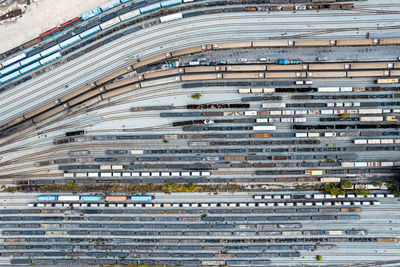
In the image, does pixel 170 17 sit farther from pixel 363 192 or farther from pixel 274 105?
pixel 363 192

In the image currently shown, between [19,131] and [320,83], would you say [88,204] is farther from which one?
[320,83]

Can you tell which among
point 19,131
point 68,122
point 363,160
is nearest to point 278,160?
point 363,160

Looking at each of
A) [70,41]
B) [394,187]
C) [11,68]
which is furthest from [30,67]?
[394,187]

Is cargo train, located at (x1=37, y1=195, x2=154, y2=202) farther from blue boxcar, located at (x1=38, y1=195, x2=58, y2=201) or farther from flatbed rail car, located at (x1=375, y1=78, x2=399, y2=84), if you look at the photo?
flatbed rail car, located at (x1=375, y1=78, x2=399, y2=84)

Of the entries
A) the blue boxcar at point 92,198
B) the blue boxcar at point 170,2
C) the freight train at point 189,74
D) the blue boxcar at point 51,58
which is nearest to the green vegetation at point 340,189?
the freight train at point 189,74

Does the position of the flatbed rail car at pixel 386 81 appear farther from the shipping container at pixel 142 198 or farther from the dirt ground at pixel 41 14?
the dirt ground at pixel 41 14

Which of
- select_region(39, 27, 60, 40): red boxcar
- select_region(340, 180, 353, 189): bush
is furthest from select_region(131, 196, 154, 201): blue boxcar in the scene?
select_region(340, 180, 353, 189): bush
